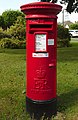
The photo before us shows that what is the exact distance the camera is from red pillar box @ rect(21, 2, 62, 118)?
4.96 metres

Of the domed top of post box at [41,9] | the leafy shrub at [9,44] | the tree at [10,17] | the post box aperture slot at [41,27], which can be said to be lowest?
the leafy shrub at [9,44]

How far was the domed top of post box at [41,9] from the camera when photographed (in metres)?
4.86

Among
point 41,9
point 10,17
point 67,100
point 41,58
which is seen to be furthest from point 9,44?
point 10,17

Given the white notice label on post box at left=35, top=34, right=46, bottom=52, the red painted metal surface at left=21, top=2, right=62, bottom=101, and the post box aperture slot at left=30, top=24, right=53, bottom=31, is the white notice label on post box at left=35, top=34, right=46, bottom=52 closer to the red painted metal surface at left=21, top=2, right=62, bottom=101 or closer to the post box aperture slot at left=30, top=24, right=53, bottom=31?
the red painted metal surface at left=21, top=2, right=62, bottom=101

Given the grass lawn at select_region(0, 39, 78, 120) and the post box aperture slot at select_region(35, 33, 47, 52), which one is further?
the grass lawn at select_region(0, 39, 78, 120)

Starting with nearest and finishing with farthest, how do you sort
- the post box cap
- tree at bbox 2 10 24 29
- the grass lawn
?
the post box cap < the grass lawn < tree at bbox 2 10 24 29

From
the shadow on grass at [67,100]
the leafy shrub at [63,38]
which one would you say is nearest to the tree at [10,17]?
the leafy shrub at [63,38]

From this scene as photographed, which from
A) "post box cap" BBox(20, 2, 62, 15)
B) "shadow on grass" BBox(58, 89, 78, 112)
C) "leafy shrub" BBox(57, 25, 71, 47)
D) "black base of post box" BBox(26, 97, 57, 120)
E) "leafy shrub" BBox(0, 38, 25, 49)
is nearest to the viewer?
"post box cap" BBox(20, 2, 62, 15)

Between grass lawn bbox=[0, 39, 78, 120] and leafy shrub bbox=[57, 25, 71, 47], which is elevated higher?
leafy shrub bbox=[57, 25, 71, 47]

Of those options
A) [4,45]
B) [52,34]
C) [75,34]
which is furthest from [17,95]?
[75,34]

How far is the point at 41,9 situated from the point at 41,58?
78cm

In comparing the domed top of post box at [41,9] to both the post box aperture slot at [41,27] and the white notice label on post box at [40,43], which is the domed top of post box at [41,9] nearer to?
the post box aperture slot at [41,27]

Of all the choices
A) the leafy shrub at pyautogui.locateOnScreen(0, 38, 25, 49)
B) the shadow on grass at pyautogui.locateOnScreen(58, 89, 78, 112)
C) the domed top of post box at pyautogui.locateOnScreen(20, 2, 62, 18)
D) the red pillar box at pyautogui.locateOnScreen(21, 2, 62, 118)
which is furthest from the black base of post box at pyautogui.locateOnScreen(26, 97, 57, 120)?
the leafy shrub at pyautogui.locateOnScreen(0, 38, 25, 49)

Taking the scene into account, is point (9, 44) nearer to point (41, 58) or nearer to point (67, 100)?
point (67, 100)
